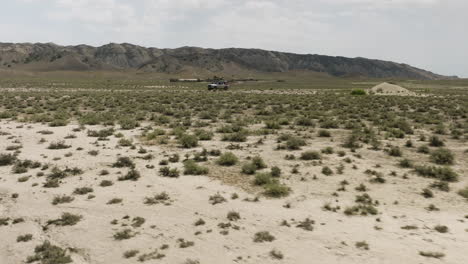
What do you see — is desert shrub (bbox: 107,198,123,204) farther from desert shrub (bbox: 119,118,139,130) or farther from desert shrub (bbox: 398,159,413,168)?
desert shrub (bbox: 119,118,139,130)

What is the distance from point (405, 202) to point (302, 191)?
3.02 meters

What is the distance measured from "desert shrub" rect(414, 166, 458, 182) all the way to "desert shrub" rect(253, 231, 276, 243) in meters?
7.72

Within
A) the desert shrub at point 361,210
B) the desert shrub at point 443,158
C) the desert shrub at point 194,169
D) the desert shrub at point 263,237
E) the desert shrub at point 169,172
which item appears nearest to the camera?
the desert shrub at point 263,237

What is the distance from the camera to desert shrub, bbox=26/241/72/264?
27.1 ft

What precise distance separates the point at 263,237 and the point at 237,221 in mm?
1215

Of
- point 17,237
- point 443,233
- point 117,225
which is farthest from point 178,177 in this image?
point 443,233

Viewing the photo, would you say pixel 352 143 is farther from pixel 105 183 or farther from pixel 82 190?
pixel 82 190

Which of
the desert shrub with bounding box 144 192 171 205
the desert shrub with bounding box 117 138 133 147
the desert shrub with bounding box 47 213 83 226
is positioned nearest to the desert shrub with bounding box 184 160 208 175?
the desert shrub with bounding box 144 192 171 205

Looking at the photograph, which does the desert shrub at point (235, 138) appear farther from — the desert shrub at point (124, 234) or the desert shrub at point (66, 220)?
the desert shrub at point (124, 234)

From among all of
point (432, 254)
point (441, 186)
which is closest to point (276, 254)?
point (432, 254)

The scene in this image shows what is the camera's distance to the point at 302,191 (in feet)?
41.4

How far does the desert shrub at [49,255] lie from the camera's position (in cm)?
827

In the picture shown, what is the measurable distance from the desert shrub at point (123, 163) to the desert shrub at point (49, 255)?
21.1 feet

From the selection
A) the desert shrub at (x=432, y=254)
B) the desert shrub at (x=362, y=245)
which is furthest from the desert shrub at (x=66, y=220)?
the desert shrub at (x=432, y=254)
